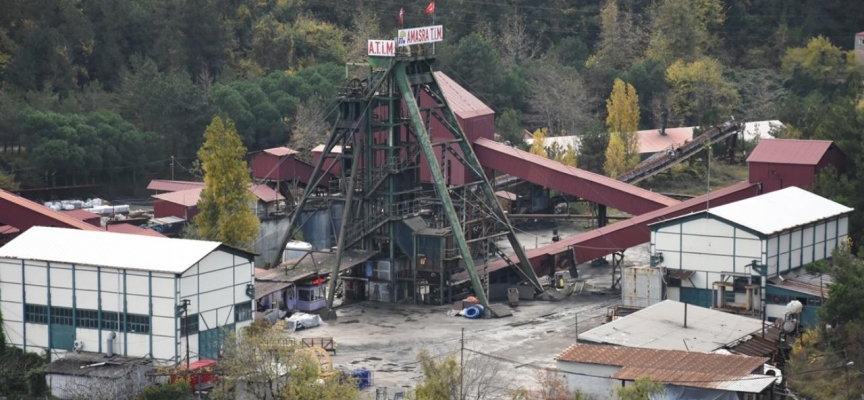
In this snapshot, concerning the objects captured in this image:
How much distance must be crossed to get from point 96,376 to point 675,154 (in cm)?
4242

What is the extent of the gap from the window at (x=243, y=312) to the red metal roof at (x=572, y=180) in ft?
67.2

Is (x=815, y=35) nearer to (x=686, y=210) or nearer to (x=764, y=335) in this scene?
(x=686, y=210)

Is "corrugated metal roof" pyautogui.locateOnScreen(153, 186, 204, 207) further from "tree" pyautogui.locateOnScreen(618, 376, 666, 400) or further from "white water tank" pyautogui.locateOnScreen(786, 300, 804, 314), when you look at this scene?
"tree" pyautogui.locateOnScreen(618, 376, 666, 400)

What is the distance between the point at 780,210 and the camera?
63062mm

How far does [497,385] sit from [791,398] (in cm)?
865

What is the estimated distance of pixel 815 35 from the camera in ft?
377

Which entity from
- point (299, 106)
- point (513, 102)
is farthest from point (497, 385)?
point (513, 102)

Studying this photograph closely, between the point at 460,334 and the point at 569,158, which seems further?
the point at 569,158

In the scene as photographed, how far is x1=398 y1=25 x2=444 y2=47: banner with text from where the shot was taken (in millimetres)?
64500

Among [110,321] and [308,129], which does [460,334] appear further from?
[308,129]

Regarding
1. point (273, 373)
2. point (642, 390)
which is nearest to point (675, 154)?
point (273, 373)

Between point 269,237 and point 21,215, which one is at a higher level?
point 21,215

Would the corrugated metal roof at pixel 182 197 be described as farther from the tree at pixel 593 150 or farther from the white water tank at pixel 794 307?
the white water tank at pixel 794 307

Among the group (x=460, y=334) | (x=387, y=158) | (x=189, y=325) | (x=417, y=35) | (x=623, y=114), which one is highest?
(x=417, y=35)
